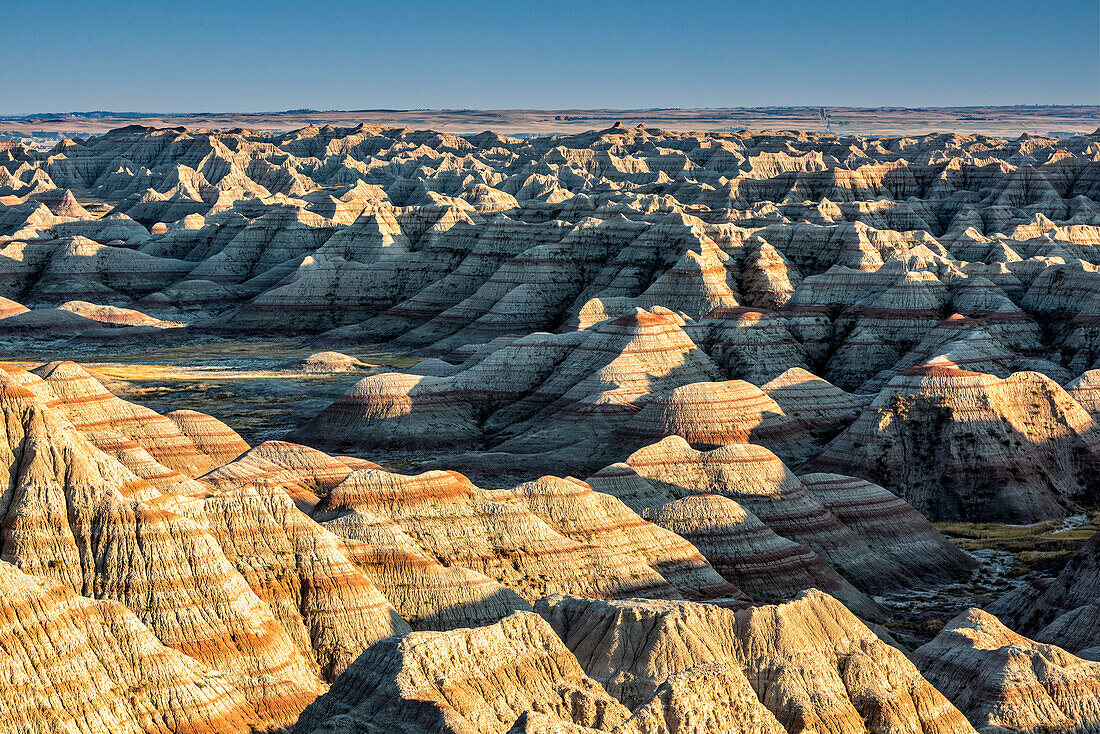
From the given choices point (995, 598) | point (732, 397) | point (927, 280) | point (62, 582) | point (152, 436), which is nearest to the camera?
point (62, 582)

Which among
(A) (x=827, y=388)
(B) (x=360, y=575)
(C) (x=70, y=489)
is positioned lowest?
(A) (x=827, y=388)

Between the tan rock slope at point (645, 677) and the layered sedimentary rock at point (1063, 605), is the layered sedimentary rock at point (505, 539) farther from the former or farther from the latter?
the layered sedimentary rock at point (1063, 605)

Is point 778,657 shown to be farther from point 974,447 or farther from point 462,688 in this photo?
point 974,447

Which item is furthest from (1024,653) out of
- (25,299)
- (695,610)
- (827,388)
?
(25,299)

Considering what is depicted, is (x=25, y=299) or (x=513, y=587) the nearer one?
(x=513, y=587)

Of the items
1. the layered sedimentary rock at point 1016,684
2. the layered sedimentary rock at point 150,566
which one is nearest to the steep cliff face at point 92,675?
the layered sedimentary rock at point 150,566

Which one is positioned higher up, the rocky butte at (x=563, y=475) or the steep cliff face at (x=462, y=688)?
the steep cliff face at (x=462, y=688)

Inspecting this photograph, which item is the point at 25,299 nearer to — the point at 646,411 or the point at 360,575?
the point at 646,411
